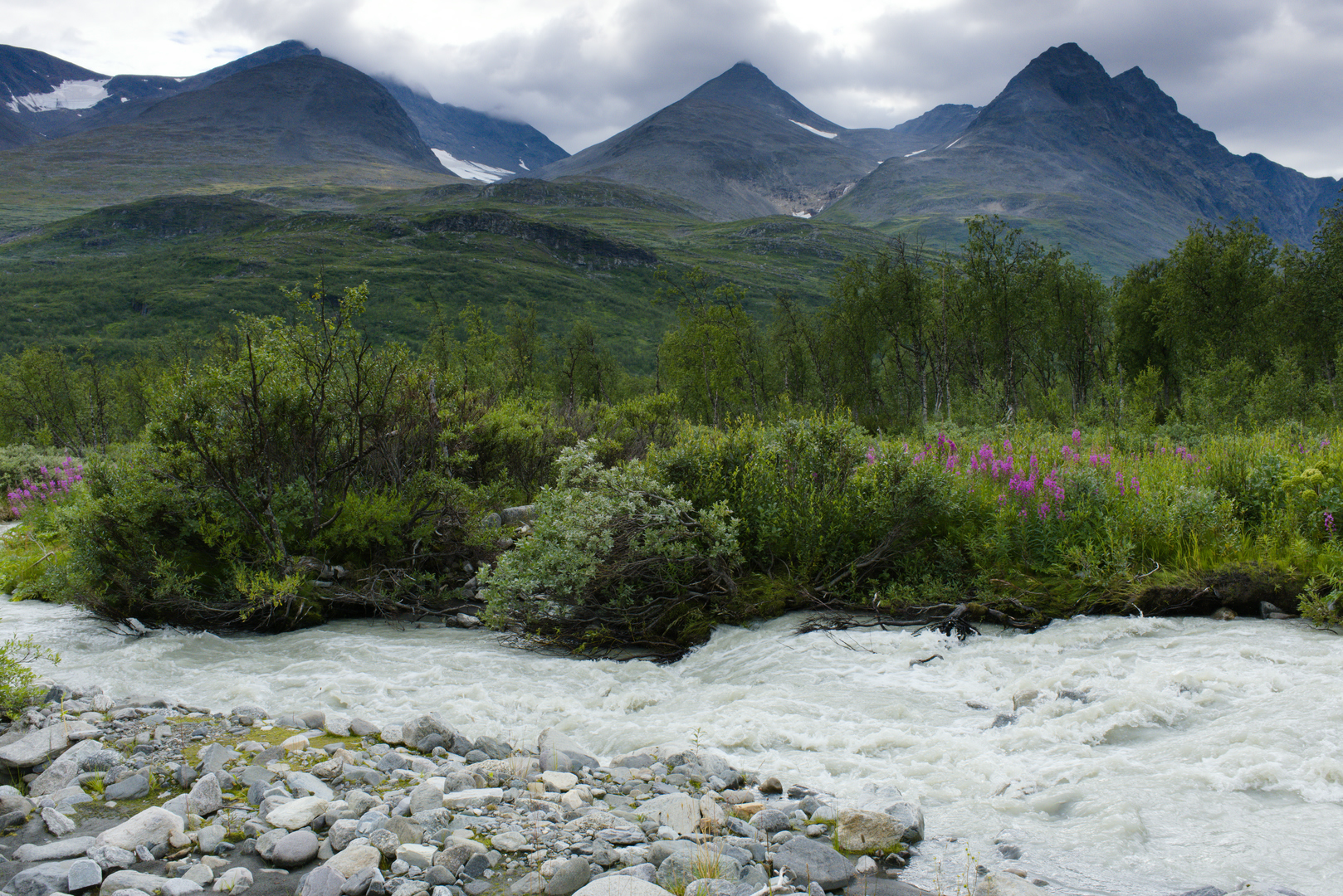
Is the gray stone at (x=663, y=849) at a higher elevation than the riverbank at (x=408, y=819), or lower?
higher

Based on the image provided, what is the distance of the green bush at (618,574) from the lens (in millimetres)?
8945

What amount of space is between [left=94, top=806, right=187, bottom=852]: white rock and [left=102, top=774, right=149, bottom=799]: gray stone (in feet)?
2.15

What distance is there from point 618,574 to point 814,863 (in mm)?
5421

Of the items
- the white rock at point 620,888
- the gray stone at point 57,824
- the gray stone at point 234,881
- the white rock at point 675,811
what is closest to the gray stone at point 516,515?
the gray stone at point 57,824

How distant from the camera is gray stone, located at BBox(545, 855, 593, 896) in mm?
3816

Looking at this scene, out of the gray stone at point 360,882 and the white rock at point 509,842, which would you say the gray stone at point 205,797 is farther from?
the white rock at point 509,842

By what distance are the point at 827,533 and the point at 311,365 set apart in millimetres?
8457

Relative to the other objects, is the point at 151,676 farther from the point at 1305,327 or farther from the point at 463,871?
the point at 1305,327

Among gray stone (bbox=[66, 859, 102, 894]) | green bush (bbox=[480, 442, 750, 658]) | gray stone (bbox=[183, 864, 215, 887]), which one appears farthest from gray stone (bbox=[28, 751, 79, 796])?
green bush (bbox=[480, 442, 750, 658])

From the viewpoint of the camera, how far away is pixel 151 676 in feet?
Result: 27.2

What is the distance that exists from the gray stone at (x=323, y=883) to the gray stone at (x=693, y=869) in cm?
177

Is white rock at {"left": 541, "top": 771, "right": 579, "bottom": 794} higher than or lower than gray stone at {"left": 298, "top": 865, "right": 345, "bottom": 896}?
lower

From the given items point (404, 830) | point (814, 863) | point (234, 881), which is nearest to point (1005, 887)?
point (814, 863)

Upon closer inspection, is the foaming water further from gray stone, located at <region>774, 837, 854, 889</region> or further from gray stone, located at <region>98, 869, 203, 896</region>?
gray stone, located at <region>98, 869, 203, 896</region>
